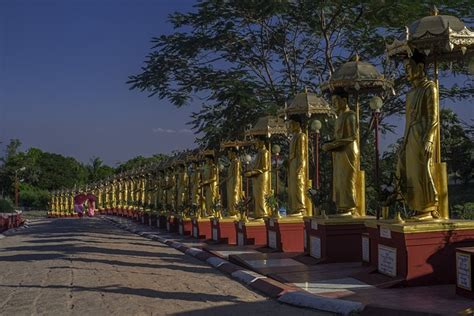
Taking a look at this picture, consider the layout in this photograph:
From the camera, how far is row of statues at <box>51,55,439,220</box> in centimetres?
897

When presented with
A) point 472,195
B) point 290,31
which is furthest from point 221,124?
point 472,195

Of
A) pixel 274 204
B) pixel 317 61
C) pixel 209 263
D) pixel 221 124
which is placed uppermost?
pixel 317 61

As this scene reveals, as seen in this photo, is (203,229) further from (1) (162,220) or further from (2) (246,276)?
(2) (246,276)

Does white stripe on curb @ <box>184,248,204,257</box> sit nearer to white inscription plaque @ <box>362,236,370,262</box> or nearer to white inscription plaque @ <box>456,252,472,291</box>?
white inscription plaque @ <box>362,236,370,262</box>

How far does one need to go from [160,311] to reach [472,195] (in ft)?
87.4

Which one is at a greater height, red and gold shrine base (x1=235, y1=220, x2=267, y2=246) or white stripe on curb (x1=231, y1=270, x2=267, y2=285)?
red and gold shrine base (x1=235, y1=220, x2=267, y2=246)

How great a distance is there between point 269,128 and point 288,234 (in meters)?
3.53

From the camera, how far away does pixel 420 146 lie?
29.5ft

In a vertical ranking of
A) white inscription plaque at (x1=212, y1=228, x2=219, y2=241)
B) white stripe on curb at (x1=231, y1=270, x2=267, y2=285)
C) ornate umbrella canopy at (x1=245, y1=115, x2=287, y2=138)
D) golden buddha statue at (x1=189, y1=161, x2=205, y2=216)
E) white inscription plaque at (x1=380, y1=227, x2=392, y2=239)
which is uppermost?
ornate umbrella canopy at (x1=245, y1=115, x2=287, y2=138)

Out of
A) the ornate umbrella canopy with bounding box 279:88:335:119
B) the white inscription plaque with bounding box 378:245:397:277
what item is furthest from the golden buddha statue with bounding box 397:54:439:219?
the ornate umbrella canopy with bounding box 279:88:335:119

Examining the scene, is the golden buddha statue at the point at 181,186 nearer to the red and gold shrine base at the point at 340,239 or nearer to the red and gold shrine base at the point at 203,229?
the red and gold shrine base at the point at 203,229

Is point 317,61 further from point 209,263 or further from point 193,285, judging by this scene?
point 193,285

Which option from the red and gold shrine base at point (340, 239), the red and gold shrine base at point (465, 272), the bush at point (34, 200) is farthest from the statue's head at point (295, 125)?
the bush at point (34, 200)

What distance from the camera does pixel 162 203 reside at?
2788 cm
